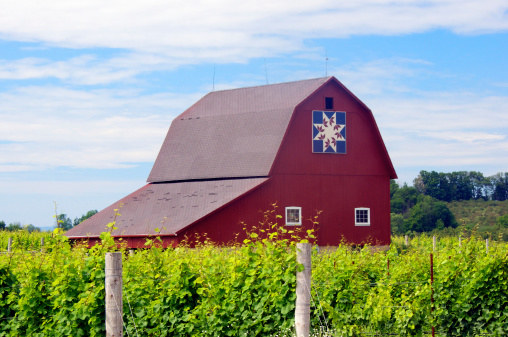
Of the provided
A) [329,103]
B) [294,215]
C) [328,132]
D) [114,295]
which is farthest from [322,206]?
[114,295]

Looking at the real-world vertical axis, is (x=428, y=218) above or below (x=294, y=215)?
above

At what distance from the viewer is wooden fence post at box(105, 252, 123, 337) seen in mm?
10234

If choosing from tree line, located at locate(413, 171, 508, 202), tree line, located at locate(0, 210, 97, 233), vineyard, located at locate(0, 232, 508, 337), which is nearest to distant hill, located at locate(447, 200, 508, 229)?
tree line, located at locate(413, 171, 508, 202)

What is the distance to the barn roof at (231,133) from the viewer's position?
30281 millimetres

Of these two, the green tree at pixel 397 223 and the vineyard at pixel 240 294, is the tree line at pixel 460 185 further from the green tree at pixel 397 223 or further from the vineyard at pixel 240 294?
the vineyard at pixel 240 294

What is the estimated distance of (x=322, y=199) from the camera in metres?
29.8

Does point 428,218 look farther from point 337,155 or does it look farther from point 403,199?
point 337,155

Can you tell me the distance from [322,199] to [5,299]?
19.2m

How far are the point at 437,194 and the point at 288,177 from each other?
70178 millimetres

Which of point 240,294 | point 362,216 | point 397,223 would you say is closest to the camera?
point 240,294

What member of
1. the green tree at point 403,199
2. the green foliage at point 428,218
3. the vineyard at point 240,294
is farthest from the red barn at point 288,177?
the green tree at point 403,199

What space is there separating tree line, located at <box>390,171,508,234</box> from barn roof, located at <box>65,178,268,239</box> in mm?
51638

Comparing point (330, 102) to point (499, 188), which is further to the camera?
point (499, 188)

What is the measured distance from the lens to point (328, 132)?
30156mm
